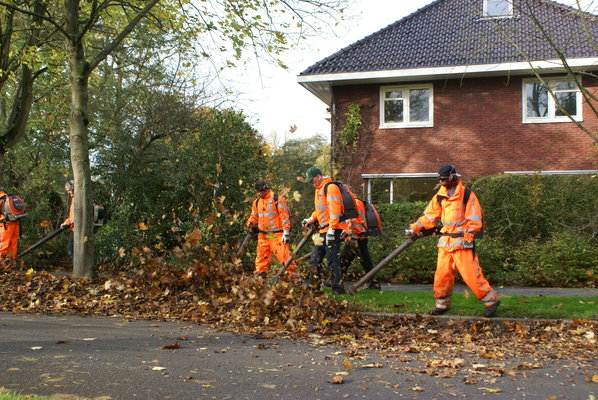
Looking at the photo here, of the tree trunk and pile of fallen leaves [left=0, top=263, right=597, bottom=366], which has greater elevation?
the tree trunk

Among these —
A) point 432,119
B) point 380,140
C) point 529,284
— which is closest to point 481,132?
point 432,119

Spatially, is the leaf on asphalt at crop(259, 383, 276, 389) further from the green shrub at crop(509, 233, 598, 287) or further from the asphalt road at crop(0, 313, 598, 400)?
the green shrub at crop(509, 233, 598, 287)

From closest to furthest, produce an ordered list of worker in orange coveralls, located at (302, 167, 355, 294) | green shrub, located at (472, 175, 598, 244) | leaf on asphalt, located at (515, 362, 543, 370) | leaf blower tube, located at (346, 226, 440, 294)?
leaf on asphalt, located at (515, 362, 543, 370), leaf blower tube, located at (346, 226, 440, 294), worker in orange coveralls, located at (302, 167, 355, 294), green shrub, located at (472, 175, 598, 244)

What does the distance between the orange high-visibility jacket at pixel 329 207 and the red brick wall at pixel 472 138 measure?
9196 mm

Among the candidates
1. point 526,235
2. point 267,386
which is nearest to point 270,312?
point 267,386

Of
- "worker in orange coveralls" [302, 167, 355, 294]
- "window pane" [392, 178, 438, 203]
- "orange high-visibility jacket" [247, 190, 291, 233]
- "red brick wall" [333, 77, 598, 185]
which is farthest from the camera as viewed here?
"window pane" [392, 178, 438, 203]

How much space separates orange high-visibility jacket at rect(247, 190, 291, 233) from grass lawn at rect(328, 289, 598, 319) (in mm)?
1890

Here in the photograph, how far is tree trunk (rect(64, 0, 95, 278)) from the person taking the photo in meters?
10.2

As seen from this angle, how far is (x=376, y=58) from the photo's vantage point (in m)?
18.9

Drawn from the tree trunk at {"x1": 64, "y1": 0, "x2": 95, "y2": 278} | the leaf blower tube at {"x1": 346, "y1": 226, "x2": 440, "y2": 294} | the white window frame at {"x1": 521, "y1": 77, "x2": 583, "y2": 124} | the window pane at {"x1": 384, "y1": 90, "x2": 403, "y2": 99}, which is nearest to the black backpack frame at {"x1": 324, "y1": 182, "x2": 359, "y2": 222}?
the leaf blower tube at {"x1": 346, "y1": 226, "x2": 440, "y2": 294}

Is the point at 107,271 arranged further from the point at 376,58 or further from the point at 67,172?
the point at 376,58

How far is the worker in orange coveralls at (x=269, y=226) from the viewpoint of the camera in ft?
32.6

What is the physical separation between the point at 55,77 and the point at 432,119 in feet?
36.7

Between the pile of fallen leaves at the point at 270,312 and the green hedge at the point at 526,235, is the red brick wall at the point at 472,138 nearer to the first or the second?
the green hedge at the point at 526,235
